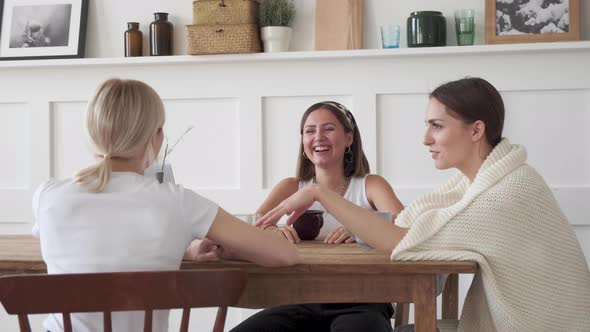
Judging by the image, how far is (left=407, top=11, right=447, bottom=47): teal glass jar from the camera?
12.1 ft

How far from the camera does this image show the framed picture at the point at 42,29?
4.05 metres

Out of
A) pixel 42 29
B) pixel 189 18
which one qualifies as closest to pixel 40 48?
pixel 42 29

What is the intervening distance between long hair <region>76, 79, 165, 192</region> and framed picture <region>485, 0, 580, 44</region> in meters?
2.16

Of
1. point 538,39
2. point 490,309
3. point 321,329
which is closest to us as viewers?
point 490,309

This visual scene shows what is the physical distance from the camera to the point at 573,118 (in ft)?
12.1

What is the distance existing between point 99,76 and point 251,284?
2310mm

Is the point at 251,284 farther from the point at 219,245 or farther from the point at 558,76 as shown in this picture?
the point at 558,76

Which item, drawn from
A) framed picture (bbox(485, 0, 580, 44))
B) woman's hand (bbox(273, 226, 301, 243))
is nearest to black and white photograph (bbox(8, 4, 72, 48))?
framed picture (bbox(485, 0, 580, 44))

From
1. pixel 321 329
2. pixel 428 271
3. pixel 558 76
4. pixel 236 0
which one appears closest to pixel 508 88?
pixel 558 76

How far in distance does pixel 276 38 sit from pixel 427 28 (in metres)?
0.63

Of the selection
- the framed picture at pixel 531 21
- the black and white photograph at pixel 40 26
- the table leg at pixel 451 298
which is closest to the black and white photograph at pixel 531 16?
the framed picture at pixel 531 21

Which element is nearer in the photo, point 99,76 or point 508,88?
point 508,88

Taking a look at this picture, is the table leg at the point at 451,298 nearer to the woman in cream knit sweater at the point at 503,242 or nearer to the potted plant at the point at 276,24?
the woman in cream knit sweater at the point at 503,242

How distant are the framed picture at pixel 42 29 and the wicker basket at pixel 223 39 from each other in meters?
0.56
